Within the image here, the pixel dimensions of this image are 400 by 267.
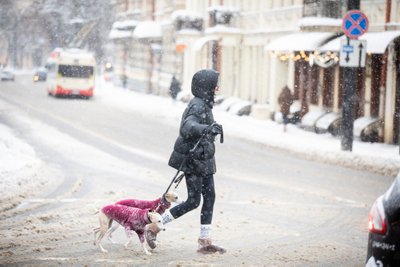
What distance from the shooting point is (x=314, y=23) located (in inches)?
1008

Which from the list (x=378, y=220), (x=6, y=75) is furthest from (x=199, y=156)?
(x=6, y=75)

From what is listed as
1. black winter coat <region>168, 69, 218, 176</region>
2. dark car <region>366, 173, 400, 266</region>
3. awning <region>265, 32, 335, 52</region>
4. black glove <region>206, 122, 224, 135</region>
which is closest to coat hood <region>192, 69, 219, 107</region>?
black winter coat <region>168, 69, 218, 176</region>

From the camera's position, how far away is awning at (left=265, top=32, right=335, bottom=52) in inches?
992

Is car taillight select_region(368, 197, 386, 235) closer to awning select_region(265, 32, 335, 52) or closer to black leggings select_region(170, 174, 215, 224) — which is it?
black leggings select_region(170, 174, 215, 224)

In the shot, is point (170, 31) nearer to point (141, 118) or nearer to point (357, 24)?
point (141, 118)

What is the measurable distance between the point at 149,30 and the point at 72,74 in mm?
9690

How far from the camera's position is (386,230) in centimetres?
479

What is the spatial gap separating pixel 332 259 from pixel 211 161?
1.52 metres

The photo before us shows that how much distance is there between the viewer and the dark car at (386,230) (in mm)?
4750

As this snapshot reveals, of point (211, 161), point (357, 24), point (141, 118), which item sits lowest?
point (141, 118)

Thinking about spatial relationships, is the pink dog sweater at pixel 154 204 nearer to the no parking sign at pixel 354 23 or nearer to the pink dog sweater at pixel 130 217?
the pink dog sweater at pixel 130 217

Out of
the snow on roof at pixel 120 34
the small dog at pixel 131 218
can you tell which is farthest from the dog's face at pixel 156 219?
the snow on roof at pixel 120 34

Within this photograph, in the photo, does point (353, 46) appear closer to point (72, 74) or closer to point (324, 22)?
point (324, 22)

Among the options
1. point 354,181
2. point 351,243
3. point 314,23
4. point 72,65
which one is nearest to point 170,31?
point 72,65
